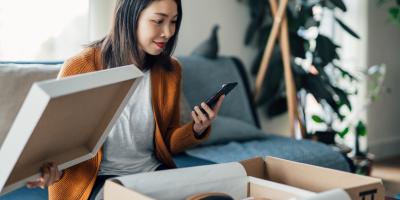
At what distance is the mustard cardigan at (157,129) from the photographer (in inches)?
61.4

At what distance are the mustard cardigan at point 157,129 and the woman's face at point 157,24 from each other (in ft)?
0.38

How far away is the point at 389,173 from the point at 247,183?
282 cm

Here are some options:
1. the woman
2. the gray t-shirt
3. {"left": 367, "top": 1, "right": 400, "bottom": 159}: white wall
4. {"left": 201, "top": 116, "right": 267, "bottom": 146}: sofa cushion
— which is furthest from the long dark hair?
{"left": 367, "top": 1, "right": 400, "bottom": 159}: white wall

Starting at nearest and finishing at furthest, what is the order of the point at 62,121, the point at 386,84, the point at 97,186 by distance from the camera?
the point at 62,121
the point at 97,186
the point at 386,84

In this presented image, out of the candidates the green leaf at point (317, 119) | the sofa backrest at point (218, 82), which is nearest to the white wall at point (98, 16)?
the sofa backrest at point (218, 82)

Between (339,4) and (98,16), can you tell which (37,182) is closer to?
(98,16)

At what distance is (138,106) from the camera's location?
172 centimetres

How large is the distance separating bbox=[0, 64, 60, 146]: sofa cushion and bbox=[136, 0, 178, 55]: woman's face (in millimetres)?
555

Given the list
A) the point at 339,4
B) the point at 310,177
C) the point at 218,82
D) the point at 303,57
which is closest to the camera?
the point at 310,177

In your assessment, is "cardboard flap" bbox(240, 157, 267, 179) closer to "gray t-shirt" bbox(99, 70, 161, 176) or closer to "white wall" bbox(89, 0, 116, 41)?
"gray t-shirt" bbox(99, 70, 161, 176)

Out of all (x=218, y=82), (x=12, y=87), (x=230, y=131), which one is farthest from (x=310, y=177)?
(x=218, y=82)

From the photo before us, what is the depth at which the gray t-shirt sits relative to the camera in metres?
1.66

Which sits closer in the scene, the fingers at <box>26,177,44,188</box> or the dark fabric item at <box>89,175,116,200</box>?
the fingers at <box>26,177,44,188</box>

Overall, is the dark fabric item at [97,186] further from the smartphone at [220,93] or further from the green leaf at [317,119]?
the green leaf at [317,119]
